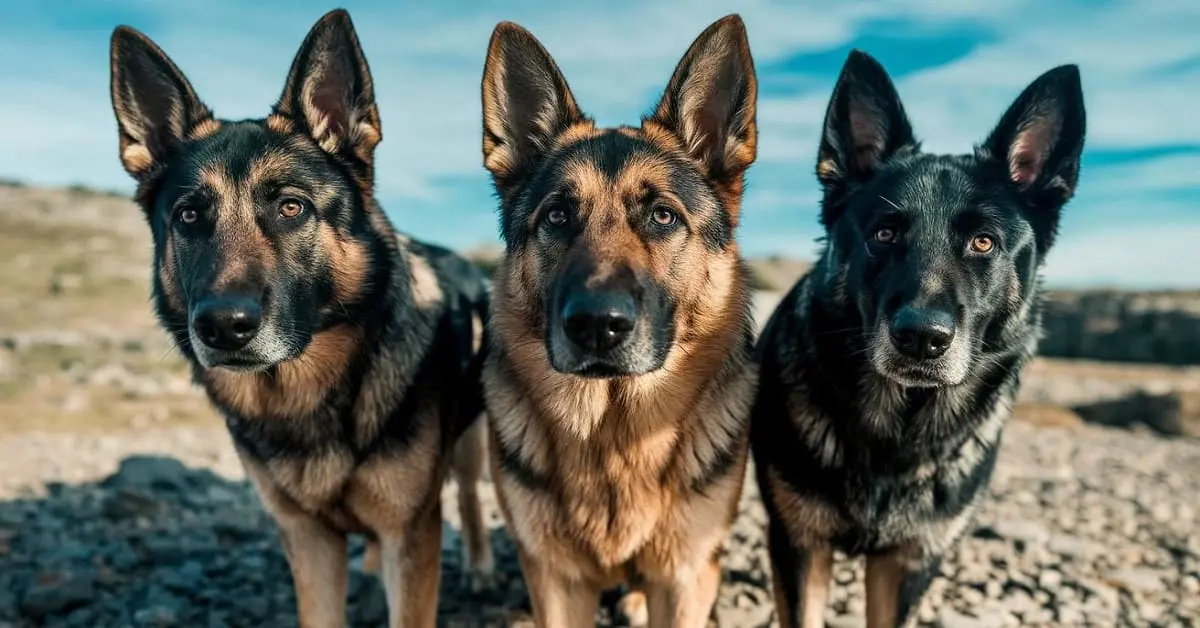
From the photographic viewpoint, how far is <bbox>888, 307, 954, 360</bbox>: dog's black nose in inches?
142

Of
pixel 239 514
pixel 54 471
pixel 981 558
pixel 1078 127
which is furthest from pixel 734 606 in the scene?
pixel 54 471

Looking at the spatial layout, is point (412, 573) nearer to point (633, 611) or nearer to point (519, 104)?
point (633, 611)

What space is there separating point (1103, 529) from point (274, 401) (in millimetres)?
6478

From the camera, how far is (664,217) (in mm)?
3791

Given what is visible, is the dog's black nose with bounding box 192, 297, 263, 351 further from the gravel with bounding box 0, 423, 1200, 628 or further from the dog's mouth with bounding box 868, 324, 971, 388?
the dog's mouth with bounding box 868, 324, 971, 388

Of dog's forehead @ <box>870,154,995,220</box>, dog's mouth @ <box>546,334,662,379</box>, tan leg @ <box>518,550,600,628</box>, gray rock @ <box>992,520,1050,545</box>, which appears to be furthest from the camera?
gray rock @ <box>992,520,1050,545</box>

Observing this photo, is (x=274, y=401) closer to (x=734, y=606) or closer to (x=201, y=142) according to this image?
(x=201, y=142)

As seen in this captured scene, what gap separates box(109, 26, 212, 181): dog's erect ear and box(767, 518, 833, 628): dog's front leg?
3.54m

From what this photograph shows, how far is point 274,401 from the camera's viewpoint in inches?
168

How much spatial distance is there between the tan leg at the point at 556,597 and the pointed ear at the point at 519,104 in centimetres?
177

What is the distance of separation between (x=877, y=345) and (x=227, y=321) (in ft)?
8.97

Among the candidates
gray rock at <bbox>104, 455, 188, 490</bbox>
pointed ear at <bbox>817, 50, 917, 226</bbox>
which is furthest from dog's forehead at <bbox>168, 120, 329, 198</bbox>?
gray rock at <bbox>104, 455, 188, 490</bbox>

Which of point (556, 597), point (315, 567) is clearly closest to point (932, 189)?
point (556, 597)

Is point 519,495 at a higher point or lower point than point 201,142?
lower
